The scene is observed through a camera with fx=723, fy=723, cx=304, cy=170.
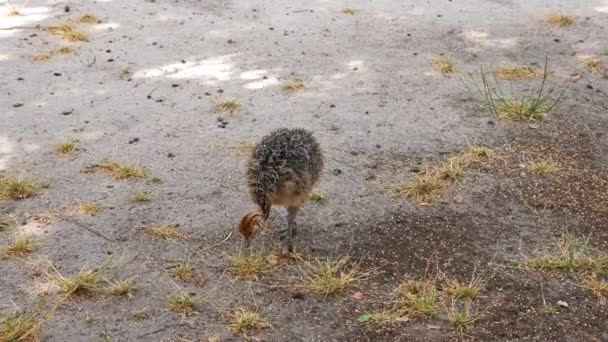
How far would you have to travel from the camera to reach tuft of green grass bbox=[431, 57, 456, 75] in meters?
6.98

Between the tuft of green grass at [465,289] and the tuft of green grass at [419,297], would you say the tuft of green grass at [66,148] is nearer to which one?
the tuft of green grass at [419,297]

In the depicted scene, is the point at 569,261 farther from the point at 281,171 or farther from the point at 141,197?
the point at 141,197

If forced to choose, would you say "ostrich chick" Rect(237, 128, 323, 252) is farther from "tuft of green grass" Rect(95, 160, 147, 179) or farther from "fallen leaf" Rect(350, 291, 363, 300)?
"tuft of green grass" Rect(95, 160, 147, 179)

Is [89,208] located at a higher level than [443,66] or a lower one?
lower

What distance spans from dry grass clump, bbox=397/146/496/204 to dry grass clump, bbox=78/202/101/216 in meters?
2.06

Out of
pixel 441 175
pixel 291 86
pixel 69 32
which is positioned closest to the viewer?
pixel 441 175

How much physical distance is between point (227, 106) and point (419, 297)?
115 inches

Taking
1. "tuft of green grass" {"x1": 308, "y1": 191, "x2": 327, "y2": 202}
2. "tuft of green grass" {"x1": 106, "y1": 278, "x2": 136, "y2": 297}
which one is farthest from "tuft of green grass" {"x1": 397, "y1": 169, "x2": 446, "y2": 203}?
"tuft of green grass" {"x1": 106, "y1": 278, "x2": 136, "y2": 297}

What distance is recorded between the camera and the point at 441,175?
5199mm

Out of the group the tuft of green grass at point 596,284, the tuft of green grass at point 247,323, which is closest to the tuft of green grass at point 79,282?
the tuft of green grass at point 247,323

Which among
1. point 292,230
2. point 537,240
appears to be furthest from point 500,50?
point 292,230

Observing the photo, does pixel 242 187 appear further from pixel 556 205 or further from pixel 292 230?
pixel 556 205

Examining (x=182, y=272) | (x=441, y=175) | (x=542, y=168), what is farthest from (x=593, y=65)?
(x=182, y=272)

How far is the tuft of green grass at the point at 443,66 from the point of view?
6.98 meters
